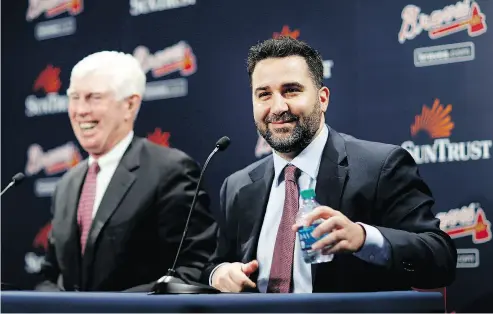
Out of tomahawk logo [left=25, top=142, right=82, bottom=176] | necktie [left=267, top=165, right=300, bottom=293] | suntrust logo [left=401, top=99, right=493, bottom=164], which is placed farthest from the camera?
tomahawk logo [left=25, top=142, right=82, bottom=176]

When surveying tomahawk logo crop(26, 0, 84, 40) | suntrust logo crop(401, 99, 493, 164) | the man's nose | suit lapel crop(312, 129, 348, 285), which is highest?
tomahawk logo crop(26, 0, 84, 40)

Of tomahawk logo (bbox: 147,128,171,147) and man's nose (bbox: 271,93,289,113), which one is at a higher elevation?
man's nose (bbox: 271,93,289,113)

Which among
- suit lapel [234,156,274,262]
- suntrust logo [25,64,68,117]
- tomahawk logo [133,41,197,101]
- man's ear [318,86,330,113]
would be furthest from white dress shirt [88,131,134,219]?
man's ear [318,86,330,113]

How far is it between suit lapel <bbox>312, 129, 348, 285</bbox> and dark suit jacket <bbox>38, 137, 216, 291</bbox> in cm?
93

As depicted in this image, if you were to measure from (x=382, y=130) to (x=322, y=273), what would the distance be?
95 centimetres

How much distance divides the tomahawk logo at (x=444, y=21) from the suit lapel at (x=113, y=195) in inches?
57.5

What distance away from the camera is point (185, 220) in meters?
3.79

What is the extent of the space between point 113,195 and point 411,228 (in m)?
1.64

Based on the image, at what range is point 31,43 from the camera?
16.3 ft

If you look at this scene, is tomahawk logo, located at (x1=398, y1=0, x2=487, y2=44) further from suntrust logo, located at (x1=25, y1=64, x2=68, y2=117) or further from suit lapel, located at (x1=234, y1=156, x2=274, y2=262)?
suntrust logo, located at (x1=25, y1=64, x2=68, y2=117)

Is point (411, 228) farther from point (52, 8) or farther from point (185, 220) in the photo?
point (52, 8)

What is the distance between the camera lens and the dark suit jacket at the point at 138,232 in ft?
12.2

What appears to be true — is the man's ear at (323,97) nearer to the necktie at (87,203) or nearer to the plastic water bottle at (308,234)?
the plastic water bottle at (308,234)

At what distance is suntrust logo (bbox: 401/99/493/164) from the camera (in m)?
3.29
